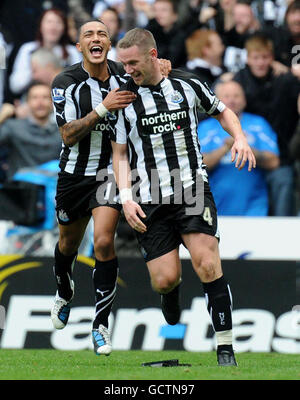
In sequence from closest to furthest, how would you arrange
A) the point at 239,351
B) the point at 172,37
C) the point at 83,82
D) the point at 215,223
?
1. the point at 215,223
2. the point at 83,82
3. the point at 239,351
4. the point at 172,37

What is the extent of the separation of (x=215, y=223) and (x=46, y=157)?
14.2 feet

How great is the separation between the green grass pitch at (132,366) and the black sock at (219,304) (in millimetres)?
316

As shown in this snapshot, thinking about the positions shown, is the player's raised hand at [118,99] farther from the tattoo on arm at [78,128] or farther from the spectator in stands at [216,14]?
the spectator in stands at [216,14]

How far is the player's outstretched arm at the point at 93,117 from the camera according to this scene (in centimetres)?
694

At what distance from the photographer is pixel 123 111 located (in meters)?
7.08

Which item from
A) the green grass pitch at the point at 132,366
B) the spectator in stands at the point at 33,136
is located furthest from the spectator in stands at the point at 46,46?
the green grass pitch at the point at 132,366

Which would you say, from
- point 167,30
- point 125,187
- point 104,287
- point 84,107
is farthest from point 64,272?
point 167,30

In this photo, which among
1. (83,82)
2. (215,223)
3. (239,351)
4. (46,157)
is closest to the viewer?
(215,223)

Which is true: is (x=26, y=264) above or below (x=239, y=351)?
above

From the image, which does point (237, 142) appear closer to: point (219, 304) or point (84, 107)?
point (219, 304)

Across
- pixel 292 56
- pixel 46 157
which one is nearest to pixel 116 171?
pixel 46 157

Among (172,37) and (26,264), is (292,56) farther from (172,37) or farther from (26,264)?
(26,264)

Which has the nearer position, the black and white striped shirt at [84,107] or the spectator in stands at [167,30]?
the black and white striped shirt at [84,107]

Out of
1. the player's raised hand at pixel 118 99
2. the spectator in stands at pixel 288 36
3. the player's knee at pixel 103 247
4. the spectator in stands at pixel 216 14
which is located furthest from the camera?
the spectator in stands at pixel 216 14
